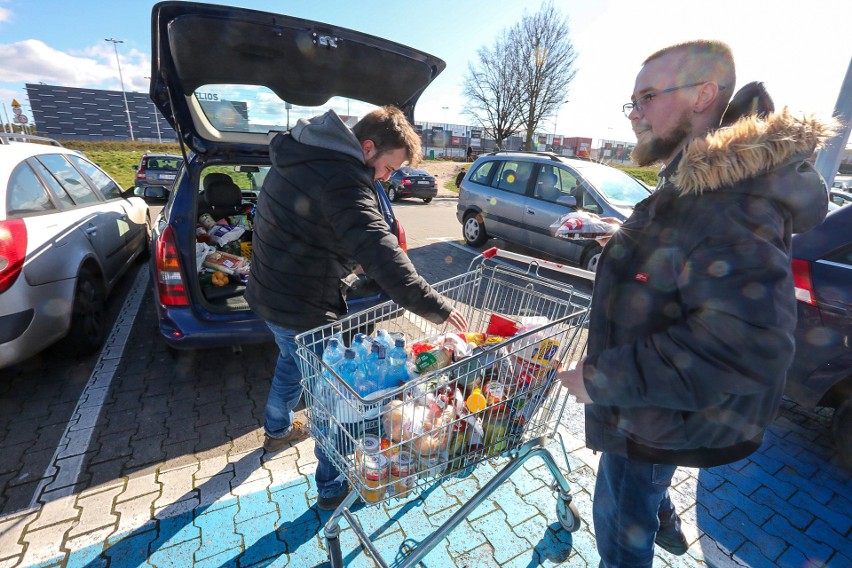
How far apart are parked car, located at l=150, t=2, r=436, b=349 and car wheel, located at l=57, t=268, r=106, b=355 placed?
31.4 inches

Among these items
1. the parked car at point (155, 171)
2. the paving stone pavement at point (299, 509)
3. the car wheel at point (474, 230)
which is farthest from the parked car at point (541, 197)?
the parked car at point (155, 171)

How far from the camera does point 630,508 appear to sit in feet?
4.87

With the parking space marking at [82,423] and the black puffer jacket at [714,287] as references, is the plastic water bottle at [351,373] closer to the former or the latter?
the black puffer jacket at [714,287]

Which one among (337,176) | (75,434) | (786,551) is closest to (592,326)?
(337,176)

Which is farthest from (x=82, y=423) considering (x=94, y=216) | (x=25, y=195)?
(x=94, y=216)

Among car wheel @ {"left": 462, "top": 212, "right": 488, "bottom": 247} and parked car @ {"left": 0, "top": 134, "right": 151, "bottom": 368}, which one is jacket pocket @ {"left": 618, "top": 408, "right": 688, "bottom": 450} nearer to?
parked car @ {"left": 0, "top": 134, "right": 151, "bottom": 368}

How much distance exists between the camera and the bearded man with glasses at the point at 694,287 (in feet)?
3.44

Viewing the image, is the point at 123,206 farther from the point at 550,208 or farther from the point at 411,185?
the point at 411,185

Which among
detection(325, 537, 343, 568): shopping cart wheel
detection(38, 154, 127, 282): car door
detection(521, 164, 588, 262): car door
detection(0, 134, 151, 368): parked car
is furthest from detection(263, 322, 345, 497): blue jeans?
detection(521, 164, 588, 262): car door

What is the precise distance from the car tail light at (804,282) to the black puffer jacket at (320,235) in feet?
8.19

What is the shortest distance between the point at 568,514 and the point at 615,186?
5568 millimetres

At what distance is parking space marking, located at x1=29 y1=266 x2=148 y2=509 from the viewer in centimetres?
238

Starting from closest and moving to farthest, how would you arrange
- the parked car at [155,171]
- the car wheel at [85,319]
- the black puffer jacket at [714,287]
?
the black puffer jacket at [714,287] → the car wheel at [85,319] → the parked car at [155,171]

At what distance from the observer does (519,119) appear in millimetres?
28422
